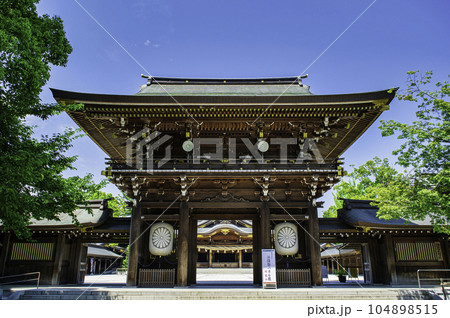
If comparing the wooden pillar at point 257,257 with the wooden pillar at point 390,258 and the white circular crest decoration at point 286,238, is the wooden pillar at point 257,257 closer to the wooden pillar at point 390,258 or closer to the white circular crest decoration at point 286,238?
the white circular crest decoration at point 286,238

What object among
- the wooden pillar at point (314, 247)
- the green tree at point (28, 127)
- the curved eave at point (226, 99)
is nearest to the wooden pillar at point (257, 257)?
the wooden pillar at point (314, 247)

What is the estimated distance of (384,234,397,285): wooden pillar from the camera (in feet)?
54.2

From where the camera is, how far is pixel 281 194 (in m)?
14.8

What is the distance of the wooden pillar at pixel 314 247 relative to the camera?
Answer: 13703 mm

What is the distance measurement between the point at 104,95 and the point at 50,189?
4.84 metres

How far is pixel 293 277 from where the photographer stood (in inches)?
548

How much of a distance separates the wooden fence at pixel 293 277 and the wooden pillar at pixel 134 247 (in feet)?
22.1

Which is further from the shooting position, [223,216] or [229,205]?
[223,216]

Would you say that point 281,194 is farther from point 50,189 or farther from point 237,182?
point 50,189

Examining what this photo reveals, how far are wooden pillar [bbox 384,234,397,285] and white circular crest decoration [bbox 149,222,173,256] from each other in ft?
40.2

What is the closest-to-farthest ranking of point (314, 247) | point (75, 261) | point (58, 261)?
point (314, 247), point (58, 261), point (75, 261)

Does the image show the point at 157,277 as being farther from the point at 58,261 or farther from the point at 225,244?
the point at 225,244

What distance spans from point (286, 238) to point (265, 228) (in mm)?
1702

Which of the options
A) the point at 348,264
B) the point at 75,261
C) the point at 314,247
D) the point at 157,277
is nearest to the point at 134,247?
the point at 157,277
